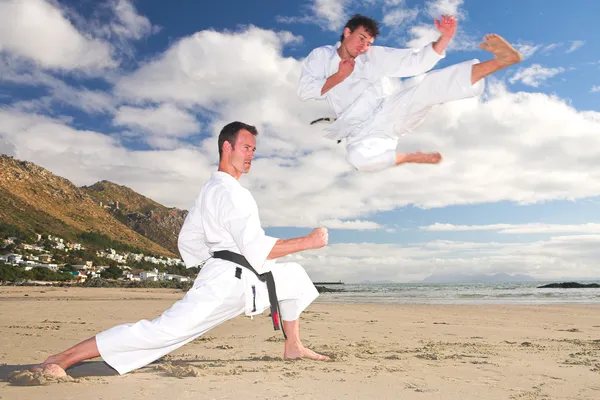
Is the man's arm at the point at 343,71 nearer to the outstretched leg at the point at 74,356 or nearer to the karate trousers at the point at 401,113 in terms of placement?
the karate trousers at the point at 401,113

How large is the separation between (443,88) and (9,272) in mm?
47375

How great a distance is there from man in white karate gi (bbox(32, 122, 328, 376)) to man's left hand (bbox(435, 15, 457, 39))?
5.52 feet

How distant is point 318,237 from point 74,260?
71356 mm

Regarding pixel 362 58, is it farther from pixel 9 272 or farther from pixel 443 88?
pixel 9 272

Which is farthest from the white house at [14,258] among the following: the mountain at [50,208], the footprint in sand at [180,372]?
the footprint in sand at [180,372]

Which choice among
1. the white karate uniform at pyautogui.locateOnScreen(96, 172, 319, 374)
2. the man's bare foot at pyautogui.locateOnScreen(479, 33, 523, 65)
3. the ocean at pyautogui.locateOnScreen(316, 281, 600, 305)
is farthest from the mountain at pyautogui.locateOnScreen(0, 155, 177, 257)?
the man's bare foot at pyautogui.locateOnScreen(479, 33, 523, 65)

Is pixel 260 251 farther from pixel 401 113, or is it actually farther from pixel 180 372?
pixel 401 113

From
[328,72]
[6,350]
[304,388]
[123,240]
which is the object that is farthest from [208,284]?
[123,240]

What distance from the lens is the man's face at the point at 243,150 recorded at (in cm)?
402

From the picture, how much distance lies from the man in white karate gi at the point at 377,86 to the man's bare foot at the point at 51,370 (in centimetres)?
262

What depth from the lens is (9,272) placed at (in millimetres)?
42938

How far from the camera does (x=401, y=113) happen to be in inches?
163

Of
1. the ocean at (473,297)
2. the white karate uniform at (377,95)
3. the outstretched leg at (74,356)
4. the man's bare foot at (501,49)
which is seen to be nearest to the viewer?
the man's bare foot at (501,49)

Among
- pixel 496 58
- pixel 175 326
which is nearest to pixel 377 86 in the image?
pixel 496 58
